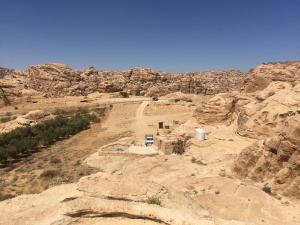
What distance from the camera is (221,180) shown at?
20.8 meters

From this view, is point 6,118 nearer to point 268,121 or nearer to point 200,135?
point 200,135

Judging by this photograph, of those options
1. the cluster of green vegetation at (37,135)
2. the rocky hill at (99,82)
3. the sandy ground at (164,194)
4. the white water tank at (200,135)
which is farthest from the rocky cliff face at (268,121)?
the rocky hill at (99,82)

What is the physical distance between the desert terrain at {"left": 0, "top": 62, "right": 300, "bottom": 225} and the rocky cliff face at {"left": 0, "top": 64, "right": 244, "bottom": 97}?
753 inches

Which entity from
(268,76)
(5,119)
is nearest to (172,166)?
(268,76)

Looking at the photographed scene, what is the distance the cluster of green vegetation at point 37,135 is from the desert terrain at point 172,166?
1.12 meters

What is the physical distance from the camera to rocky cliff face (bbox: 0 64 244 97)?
90938 millimetres

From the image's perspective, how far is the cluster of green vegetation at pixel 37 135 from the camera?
41219 mm

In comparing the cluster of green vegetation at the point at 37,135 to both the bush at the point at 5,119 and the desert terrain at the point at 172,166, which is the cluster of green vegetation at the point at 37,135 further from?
the bush at the point at 5,119

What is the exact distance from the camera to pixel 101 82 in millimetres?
93062

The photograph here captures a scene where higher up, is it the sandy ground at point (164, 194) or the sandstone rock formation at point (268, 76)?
the sandstone rock formation at point (268, 76)

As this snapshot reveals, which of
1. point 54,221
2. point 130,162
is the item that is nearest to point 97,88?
point 130,162

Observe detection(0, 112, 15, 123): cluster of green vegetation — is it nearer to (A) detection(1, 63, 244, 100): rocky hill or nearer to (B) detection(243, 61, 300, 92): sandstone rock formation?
(A) detection(1, 63, 244, 100): rocky hill

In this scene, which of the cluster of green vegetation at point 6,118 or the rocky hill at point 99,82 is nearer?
the cluster of green vegetation at point 6,118

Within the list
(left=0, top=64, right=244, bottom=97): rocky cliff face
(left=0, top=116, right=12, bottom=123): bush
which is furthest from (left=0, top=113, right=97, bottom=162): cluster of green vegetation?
(left=0, top=64, right=244, bottom=97): rocky cliff face
